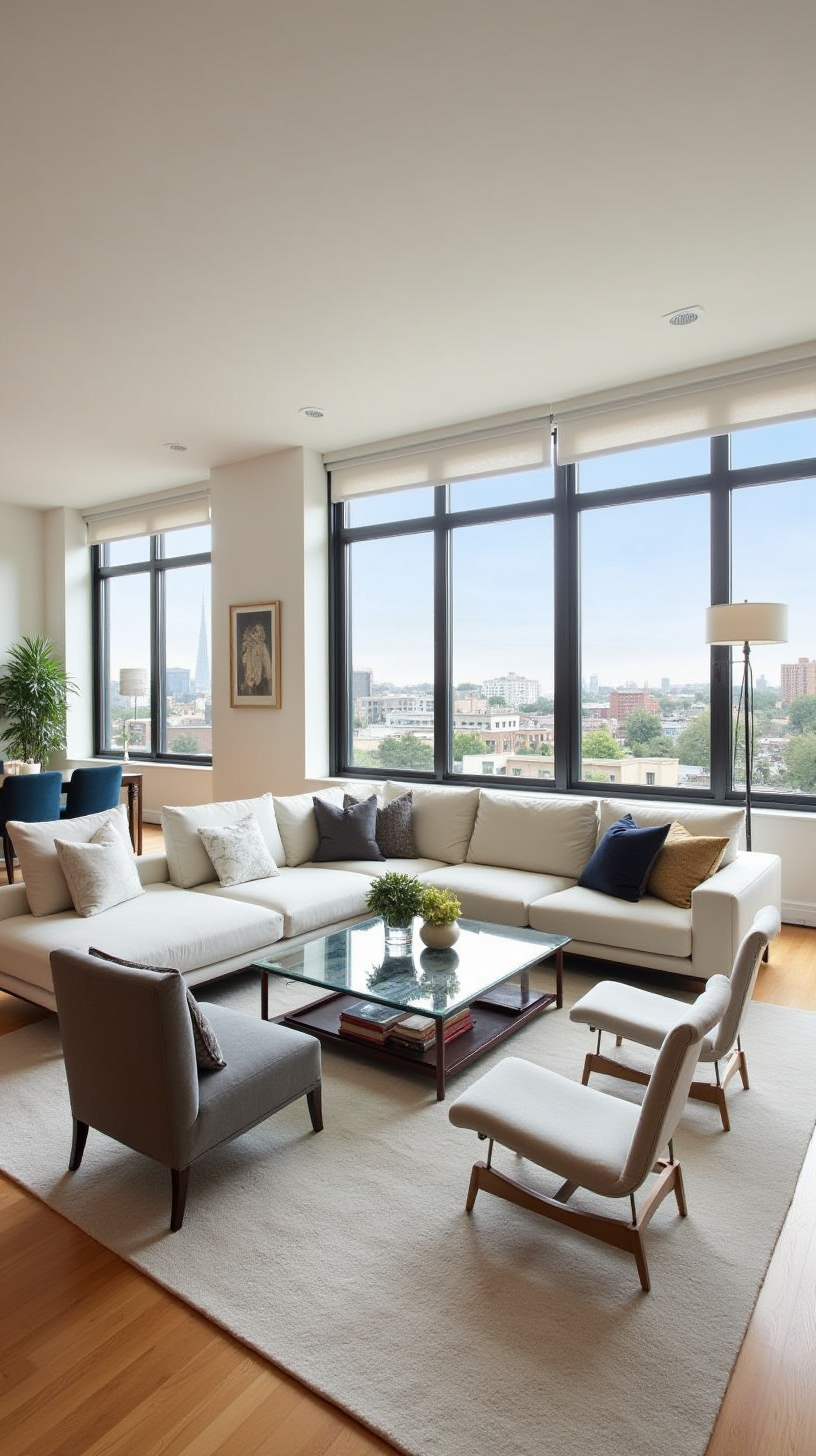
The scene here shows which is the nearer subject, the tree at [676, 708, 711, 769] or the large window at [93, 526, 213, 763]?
the tree at [676, 708, 711, 769]

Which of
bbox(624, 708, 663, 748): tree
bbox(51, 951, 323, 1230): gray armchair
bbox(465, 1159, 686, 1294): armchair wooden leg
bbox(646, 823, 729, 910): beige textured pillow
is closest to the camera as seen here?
bbox(465, 1159, 686, 1294): armchair wooden leg

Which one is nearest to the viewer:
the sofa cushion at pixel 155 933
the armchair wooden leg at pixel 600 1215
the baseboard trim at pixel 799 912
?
the armchair wooden leg at pixel 600 1215

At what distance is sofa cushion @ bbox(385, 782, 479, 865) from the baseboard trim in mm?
1882

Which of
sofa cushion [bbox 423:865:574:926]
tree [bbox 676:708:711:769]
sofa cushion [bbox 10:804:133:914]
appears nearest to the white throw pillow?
sofa cushion [bbox 10:804:133:914]

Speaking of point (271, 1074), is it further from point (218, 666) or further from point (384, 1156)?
point (218, 666)

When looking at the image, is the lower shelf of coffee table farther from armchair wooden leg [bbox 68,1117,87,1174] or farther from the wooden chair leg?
armchair wooden leg [bbox 68,1117,87,1174]

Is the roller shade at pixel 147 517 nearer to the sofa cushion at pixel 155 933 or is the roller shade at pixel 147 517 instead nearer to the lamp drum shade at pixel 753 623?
the sofa cushion at pixel 155 933

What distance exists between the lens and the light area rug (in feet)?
5.45

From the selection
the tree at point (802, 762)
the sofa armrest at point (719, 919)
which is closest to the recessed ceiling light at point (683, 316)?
the tree at point (802, 762)

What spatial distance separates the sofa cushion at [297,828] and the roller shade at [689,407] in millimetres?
2795

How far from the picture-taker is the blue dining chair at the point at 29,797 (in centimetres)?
551

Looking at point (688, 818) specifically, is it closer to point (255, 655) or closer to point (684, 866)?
point (684, 866)

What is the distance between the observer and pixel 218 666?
6.95 m

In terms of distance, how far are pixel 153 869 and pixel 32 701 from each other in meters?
4.70
